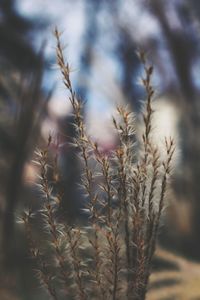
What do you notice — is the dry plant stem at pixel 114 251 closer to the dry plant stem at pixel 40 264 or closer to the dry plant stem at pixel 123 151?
the dry plant stem at pixel 123 151

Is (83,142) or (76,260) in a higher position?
(83,142)

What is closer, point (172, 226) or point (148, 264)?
point (148, 264)

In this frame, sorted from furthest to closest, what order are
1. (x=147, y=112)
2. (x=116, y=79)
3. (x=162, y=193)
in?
(x=116, y=79) → (x=162, y=193) → (x=147, y=112)

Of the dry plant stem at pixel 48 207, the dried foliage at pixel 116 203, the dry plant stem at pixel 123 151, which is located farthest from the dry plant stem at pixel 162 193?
the dry plant stem at pixel 48 207

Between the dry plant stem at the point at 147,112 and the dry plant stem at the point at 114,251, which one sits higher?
the dry plant stem at the point at 147,112

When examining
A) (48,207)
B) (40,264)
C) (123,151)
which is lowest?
(40,264)

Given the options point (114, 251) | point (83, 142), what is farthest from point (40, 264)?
point (83, 142)

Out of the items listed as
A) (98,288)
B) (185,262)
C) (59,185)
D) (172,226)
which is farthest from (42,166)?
(172,226)

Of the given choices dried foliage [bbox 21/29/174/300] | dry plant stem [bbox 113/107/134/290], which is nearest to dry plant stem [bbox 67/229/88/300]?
dried foliage [bbox 21/29/174/300]

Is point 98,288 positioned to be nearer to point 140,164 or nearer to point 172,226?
point 140,164

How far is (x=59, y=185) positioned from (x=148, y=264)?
0.32 meters

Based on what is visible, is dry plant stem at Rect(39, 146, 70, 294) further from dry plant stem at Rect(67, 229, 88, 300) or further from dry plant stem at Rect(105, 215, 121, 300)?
dry plant stem at Rect(105, 215, 121, 300)

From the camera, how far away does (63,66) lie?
66.4 inches

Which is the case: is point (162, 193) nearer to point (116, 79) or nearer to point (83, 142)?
point (83, 142)
